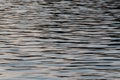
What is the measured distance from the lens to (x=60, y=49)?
29.4 metres

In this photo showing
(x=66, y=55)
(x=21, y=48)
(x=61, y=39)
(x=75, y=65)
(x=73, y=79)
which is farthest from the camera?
(x=61, y=39)

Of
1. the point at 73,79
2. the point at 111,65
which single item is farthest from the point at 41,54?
the point at 73,79

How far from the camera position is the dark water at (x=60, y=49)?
2205cm

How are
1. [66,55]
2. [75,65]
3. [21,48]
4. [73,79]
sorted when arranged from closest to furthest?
[73,79]
[75,65]
[66,55]
[21,48]

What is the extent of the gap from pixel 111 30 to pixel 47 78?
2000 cm

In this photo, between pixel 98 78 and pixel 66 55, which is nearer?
pixel 98 78

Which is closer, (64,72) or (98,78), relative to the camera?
(98,78)

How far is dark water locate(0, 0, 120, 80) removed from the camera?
22047 millimetres

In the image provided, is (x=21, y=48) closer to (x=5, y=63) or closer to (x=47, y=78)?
(x=5, y=63)

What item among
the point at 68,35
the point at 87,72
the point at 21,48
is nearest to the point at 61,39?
the point at 68,35

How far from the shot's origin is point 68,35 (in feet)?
122

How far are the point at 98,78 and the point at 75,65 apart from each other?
336cm

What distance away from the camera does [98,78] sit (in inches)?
815

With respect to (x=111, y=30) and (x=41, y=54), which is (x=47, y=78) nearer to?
(x=41, y=54)
